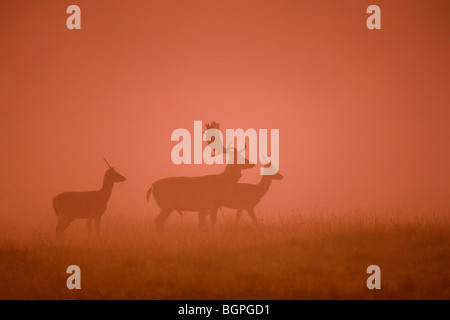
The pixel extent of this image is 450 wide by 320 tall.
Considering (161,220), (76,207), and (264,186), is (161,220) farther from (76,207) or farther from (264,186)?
→ (264,186)

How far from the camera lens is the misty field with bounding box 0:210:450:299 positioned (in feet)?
21.1

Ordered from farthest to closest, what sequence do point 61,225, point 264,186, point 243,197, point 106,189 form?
point 264,186
point 243,197
point 106,189
point 61,225

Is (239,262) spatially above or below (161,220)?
below

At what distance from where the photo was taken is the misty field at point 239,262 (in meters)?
6.43

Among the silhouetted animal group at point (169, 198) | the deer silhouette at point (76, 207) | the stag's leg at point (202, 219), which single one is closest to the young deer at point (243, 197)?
the silhouetted animal group at point (169, 198)

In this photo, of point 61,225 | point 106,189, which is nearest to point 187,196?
point 106,189

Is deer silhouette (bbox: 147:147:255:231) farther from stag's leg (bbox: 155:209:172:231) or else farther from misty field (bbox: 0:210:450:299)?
misty field (bbox: 0:210:450:299)

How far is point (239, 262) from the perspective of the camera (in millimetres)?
7645

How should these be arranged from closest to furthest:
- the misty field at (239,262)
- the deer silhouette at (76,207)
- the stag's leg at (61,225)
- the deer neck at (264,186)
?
the misty field at (239,262) → the stag's leg at (61,225) → the deer silhouette at (76,207) → the deer neck at (264,186)

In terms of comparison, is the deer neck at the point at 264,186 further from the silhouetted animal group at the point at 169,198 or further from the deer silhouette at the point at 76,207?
the deer silhouette at the point at 76,207

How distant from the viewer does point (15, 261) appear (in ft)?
26.5
